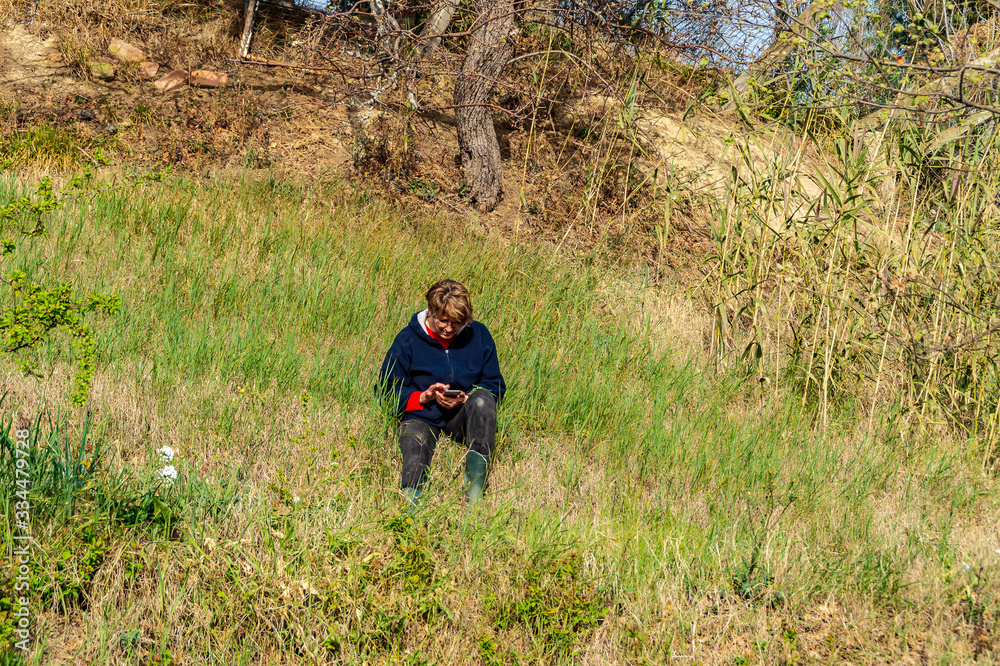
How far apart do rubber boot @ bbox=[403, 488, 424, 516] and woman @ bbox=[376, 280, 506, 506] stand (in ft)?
0.54

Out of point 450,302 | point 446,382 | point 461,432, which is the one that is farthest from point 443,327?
point 461,432

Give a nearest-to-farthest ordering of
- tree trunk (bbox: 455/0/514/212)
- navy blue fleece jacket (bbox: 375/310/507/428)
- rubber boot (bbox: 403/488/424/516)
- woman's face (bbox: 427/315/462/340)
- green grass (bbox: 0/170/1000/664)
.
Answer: green grass (bbox: 0/170/1000/664) < rubber boot (bbox: 403/488/424/516) < woman's face (bbox: 427/315/462/340) < navy blue fleece jacket (bbox: 375/310/507/428) < tree trunk (bbox: 455/0/514/212)

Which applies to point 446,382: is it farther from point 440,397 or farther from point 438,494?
point 438,494

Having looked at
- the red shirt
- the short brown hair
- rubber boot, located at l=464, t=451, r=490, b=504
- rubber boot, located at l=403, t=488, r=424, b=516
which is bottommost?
rubber boot, located at l=403, t=488, r=424, b=516

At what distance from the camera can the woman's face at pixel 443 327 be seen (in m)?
4.27

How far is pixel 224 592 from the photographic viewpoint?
2.95 m

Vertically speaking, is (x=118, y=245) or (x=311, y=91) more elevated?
(x=311, y=91)

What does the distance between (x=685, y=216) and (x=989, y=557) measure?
5.35m

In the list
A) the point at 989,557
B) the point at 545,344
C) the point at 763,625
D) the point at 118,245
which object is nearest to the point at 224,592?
the point at 763,625

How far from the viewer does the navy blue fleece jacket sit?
14.3ft

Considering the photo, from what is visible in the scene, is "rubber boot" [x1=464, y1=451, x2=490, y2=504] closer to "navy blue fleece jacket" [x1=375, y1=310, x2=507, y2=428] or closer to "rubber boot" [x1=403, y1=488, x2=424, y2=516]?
"rubber boot" [x1=403, y1=488, x2=424, y2=516]

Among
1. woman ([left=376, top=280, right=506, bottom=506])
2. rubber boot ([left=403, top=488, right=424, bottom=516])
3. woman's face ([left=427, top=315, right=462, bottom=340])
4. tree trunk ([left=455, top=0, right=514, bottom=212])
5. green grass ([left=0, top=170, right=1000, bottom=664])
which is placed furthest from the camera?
tree trunk ([left=455, top=0, right=514, bottom=212])

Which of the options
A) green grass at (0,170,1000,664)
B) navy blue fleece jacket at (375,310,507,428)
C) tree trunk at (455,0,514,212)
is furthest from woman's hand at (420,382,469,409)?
tree trunk at (455,0,514,212)

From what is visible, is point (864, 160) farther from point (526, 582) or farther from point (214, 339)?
point (214, 339)
